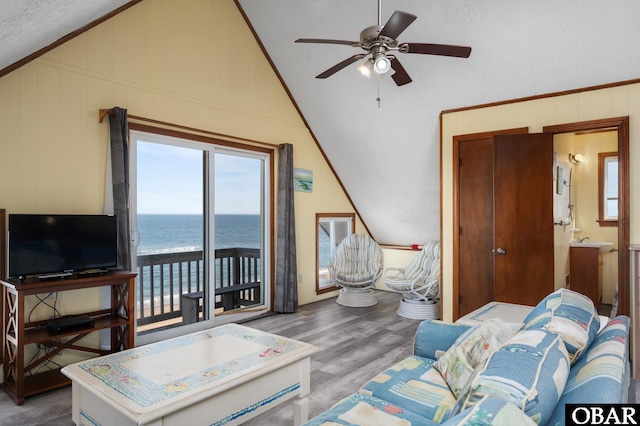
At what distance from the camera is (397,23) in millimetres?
2324

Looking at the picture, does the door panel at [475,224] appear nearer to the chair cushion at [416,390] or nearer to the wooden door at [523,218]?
the wooden door at [523,218]

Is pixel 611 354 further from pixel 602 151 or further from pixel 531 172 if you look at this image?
pixel 602 151

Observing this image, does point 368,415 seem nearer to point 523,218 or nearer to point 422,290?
point 523,218

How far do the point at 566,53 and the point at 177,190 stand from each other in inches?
153

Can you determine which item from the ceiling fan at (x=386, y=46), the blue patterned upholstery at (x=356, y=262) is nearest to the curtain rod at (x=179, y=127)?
the blue patterned upholstery at (x=356, y=262)

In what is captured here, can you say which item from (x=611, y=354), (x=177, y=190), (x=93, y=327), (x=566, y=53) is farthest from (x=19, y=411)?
(x=566, y=53)

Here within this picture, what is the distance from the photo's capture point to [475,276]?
4438 millimetres

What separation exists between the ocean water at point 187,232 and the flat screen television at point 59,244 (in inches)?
21.8

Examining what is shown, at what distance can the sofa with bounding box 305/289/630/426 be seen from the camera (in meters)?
1.04

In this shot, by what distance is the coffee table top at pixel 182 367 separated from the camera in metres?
1.75

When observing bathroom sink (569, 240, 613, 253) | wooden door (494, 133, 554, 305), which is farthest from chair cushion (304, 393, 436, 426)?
bathroom sink (569, 240, 613, 253)

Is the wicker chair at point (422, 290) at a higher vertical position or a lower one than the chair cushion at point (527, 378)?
lower

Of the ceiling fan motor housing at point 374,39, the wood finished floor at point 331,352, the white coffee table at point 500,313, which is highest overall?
the ceiling fan motor housing at point 374,39

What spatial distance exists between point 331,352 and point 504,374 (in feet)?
9.05
